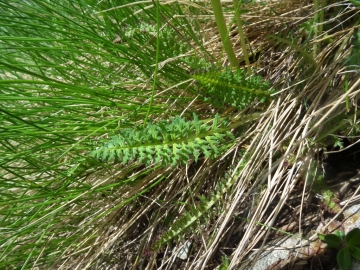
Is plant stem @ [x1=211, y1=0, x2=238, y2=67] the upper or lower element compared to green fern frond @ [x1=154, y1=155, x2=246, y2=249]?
upper

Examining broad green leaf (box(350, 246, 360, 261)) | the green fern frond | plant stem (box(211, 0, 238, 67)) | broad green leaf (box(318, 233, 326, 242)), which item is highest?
plant stem (box(211, 0, 238, 67))

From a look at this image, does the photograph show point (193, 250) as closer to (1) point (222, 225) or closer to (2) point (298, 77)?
(1) point (222, 225)

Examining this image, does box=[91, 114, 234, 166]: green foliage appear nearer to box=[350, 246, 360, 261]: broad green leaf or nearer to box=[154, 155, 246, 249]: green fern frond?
box=[154, 155, 246, 249]: green fern frond

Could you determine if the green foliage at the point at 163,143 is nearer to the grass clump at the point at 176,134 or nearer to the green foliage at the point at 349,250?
the grass clump at the point at 176,134

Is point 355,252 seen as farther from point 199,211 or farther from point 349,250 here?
point 199,211

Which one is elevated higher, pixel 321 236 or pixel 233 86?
pixel 233 86

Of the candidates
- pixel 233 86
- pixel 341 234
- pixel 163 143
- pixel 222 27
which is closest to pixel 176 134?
pixel 163 143

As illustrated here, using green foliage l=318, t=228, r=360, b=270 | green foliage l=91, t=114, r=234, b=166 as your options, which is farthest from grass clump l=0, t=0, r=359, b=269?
green foliage l=318, t=228, r=360, b=270
